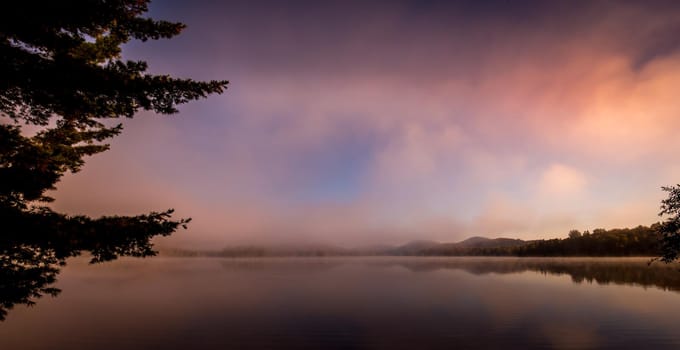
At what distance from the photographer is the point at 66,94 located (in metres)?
10.0

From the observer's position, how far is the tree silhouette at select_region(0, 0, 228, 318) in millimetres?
9039

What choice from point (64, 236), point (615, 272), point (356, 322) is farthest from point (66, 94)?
point (615, 272)

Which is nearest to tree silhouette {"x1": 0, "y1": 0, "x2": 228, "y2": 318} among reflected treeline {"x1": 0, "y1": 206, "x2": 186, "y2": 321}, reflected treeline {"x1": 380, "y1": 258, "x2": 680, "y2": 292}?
reflected treeline {"x1": 0, "y1": 206, "x2": 186, "y2": 321}

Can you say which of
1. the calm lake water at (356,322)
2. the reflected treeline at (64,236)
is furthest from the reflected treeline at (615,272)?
the reflected treeline at (64,236)

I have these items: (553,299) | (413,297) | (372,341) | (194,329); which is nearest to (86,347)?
(194,329)

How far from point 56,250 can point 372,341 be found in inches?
954

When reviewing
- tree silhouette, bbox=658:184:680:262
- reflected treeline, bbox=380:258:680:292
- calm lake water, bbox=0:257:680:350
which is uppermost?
tree silhouette, bbox=658:184:680:262

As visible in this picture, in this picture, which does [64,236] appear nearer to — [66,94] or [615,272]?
[66,94]

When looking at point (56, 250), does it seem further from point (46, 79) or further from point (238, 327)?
point (238, 327)

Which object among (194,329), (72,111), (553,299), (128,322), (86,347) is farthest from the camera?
(553,299)

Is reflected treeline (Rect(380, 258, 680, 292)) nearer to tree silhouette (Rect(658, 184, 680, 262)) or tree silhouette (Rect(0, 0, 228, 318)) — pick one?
tree silhouette (Rect(658, 184, 680, 262))

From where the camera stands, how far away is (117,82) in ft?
31.9

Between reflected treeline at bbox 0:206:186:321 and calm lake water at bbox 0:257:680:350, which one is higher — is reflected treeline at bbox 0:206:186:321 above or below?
above

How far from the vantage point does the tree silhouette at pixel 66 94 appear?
904 centimetres
